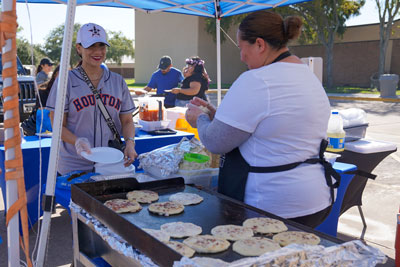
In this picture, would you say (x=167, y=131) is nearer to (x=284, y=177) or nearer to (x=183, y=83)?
(x=183, y=83)

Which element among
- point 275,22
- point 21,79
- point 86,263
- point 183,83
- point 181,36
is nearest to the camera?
point 275,22

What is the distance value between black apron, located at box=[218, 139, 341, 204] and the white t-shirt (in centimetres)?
2

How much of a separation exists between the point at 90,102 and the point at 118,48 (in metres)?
58.6

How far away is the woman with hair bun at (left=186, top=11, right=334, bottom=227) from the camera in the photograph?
1690mm

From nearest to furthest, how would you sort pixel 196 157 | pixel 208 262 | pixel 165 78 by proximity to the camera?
pixel 208 262 < pixel 196 157 < pixel 165 78

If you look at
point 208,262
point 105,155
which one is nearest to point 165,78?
point 105,155

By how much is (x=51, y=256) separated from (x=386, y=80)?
16773mm

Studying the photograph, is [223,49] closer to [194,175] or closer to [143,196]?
[194,175]

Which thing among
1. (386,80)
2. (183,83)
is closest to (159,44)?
(386,80)

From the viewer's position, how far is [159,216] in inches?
74.4

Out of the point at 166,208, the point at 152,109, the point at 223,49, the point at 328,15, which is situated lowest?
the point at 166,208

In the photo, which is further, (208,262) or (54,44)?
(54,44)

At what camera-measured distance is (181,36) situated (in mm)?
30031

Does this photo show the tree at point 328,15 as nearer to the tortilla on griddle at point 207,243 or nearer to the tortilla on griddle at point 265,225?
the tortilla on griddle at point 265,225
